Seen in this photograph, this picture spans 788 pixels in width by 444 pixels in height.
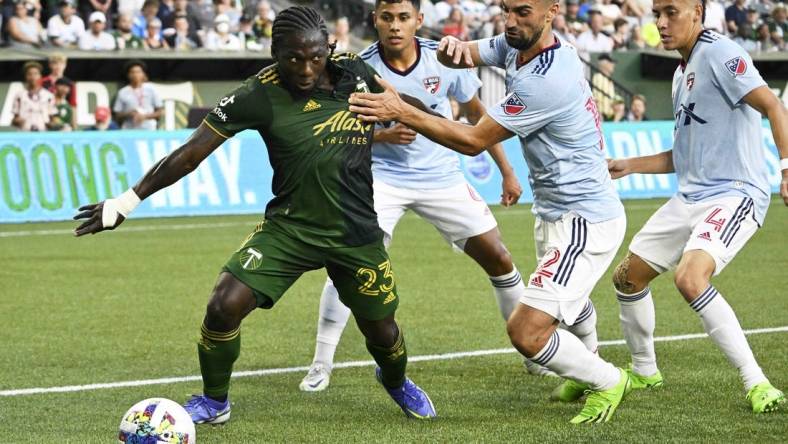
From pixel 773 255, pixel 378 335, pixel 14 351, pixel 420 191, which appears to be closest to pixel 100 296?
pixel 14 351

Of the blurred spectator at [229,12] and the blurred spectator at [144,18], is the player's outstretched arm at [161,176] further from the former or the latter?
the blurred spectator at [229,12]

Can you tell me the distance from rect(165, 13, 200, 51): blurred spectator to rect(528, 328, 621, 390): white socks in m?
18.2

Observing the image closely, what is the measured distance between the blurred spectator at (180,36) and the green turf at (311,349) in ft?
30.2

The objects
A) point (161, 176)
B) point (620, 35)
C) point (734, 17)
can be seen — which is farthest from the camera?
point (734, 17)

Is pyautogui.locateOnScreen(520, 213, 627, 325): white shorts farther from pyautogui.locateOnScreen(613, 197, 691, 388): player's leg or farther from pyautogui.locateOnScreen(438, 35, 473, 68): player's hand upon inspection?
pyautogui.locateOnScreen(438, 35, 473, 68): player's hand

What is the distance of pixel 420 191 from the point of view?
26.6 feet

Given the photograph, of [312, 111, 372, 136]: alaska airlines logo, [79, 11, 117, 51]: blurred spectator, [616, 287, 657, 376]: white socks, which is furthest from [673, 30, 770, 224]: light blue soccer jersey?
[79, 11, 117, 51]: blurred spectator

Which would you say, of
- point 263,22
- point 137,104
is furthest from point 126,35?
point 137,104

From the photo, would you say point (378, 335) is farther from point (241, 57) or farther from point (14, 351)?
point (241, 57)

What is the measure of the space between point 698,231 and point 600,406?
1108 mm

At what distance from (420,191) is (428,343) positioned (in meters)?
1.44

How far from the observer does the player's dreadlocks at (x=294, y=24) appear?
19.7 ft

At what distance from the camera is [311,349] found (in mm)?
9000

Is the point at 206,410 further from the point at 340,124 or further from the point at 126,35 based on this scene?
the point at 126,35
